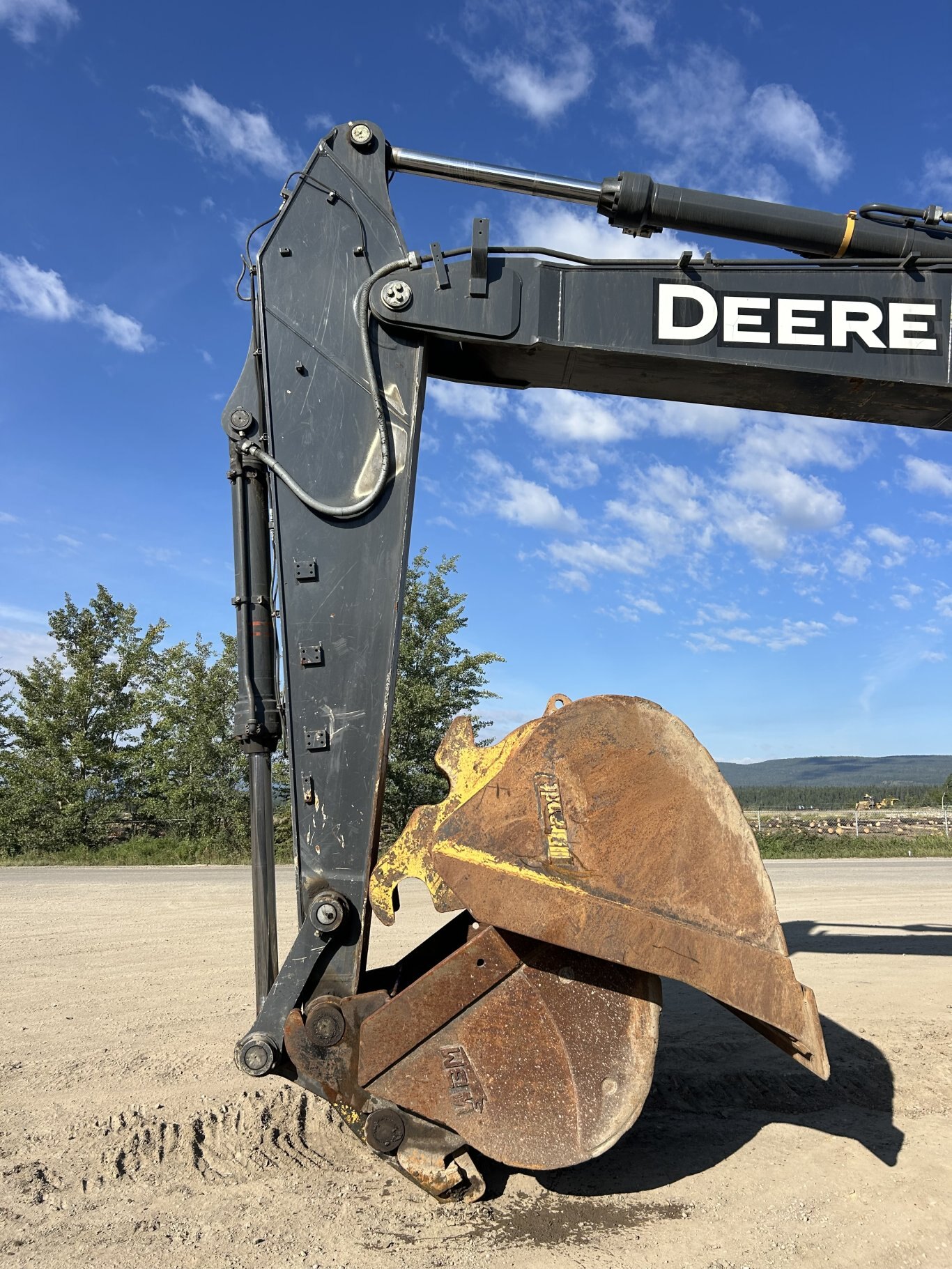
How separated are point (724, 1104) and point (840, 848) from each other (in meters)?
19.6

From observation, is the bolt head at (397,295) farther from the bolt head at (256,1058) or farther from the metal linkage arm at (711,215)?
the bolt head at (256,1058)

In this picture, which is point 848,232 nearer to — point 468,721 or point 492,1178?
point 468,721

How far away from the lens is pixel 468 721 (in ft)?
10.3

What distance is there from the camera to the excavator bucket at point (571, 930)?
2.59 metres

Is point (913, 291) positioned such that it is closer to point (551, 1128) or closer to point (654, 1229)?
point (551, 1128)

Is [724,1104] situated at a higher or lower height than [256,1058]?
lower

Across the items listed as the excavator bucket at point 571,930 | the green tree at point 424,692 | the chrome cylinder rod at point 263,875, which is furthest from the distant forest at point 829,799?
the chrome cylinder rod at point 263,875

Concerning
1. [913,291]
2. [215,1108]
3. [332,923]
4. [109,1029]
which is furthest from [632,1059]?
[109,1029]

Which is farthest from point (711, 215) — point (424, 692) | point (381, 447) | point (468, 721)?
point (424, 692)

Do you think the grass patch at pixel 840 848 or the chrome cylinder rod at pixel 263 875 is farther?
the grass patch at pixel 840 848

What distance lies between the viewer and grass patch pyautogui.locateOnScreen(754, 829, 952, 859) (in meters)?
21.1

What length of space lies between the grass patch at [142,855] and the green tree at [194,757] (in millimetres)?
975

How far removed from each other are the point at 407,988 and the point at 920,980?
195 inches

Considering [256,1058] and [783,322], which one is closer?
[256,1058]
